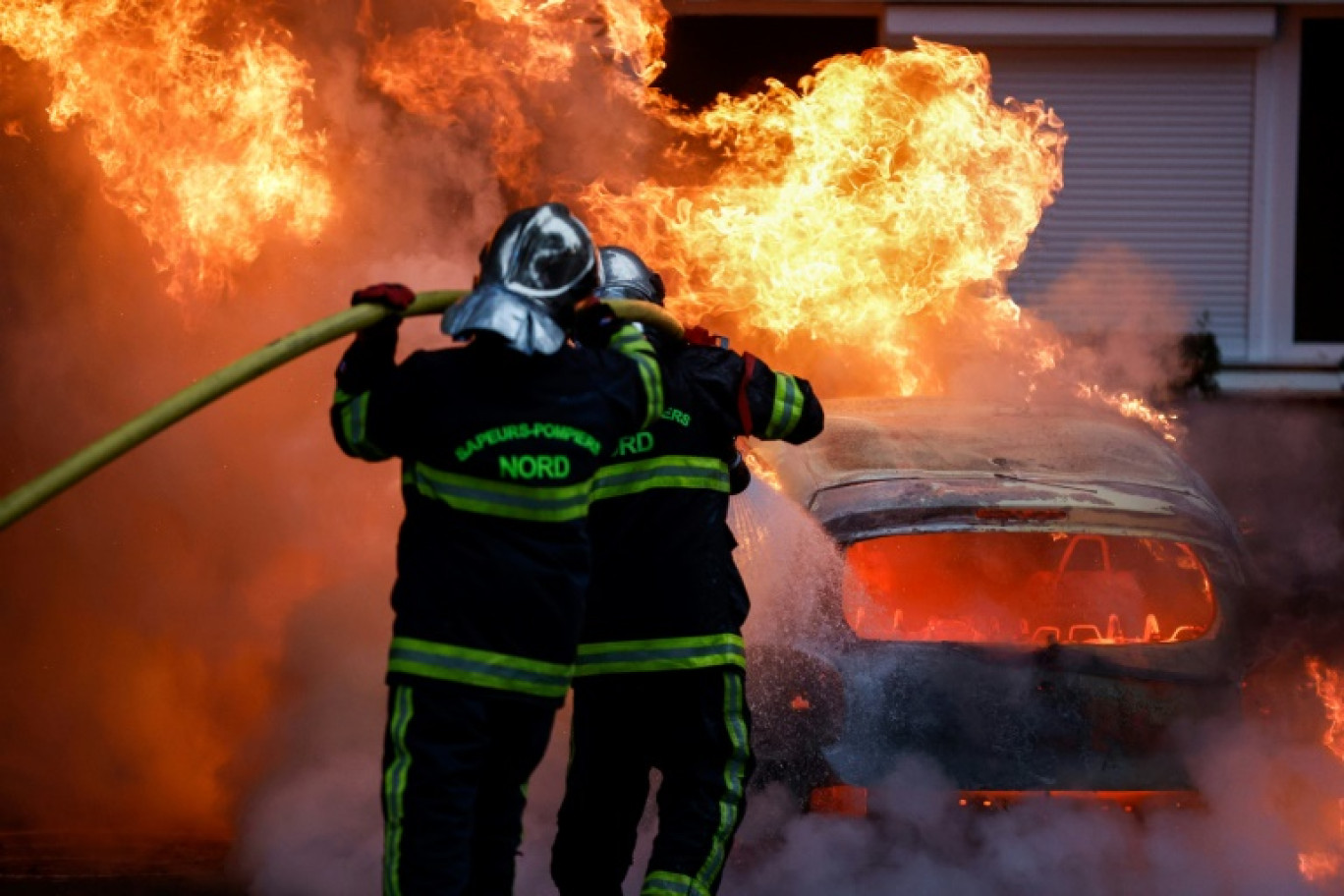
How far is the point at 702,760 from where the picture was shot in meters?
4.59

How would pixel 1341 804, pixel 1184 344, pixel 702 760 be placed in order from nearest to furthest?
pixel 702 760 < pixel 1341 804 < pixel 1184 344

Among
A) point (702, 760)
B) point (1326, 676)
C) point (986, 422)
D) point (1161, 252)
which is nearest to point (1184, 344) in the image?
point (1161, 252)

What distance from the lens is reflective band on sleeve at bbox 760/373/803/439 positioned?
4.68 m

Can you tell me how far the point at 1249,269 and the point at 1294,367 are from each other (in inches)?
30.6

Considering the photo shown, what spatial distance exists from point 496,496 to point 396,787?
0.69 metres

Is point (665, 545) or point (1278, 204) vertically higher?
point (1278, 204)

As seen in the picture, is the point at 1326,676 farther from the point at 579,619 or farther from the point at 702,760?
the point at 579,619

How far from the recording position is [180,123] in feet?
22.5

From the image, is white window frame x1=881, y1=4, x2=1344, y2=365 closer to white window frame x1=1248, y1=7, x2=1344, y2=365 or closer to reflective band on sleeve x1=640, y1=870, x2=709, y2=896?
white window frame x1=1248, y1=7, x2=1344, y2=365

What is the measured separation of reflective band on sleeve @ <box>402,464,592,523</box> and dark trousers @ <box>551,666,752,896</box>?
2.46ft

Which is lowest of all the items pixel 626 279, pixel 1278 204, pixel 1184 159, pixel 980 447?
pixel 980 447

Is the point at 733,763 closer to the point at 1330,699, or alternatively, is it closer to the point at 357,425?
the point at 357,425

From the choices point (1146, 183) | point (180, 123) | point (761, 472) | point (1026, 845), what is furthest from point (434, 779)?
point (1146, 183)

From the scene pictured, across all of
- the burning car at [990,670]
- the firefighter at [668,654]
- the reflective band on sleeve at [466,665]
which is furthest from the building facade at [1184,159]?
the reflective band on sleeve at [466,665]
